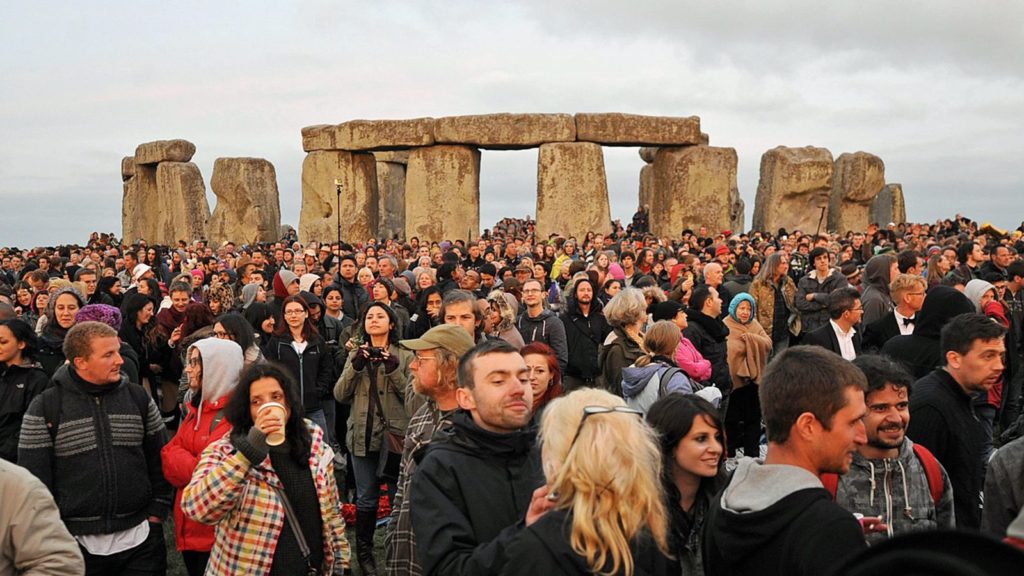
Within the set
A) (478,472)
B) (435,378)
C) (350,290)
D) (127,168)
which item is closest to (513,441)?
(478,472)

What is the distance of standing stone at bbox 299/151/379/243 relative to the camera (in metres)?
22.4

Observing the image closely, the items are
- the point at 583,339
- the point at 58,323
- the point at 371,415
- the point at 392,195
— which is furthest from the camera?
the point at 392,195

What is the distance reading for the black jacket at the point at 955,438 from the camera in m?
3.96

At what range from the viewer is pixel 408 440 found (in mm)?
4176

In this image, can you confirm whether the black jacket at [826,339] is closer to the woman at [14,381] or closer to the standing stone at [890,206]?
the woman at [14,381]

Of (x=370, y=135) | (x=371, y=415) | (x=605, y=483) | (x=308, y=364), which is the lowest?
(x=371, y=415)

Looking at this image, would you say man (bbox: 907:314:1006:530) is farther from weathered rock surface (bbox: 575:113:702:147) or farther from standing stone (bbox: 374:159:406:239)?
standing stone (bbox: 374:159:406:239)

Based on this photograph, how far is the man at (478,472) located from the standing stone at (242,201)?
2279 cm

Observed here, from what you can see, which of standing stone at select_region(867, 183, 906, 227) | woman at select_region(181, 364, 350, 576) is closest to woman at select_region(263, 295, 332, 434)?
woman at select_region(181, 364, 350, 576)

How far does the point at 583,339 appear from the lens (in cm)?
845

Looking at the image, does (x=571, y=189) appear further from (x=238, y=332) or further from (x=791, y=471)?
(x=791, y=471)

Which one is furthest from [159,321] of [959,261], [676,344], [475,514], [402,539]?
[959,261]

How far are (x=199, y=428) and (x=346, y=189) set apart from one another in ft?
60.3

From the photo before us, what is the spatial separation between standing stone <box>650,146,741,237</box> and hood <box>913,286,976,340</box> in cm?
1500
